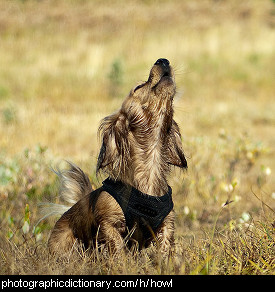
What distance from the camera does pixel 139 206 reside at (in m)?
3.18

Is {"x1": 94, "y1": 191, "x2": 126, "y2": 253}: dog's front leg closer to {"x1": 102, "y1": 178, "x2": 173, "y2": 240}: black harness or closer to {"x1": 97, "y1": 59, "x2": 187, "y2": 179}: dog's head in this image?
{"x1": 102, "y1": 178, "x2": 173, "y2": 240}: black harness

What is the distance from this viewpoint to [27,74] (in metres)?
18.6

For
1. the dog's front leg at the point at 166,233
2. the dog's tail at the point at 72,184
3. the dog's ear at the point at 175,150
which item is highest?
the dog's ear at the point at 175,150

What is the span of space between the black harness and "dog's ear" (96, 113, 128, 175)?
15 centimetres

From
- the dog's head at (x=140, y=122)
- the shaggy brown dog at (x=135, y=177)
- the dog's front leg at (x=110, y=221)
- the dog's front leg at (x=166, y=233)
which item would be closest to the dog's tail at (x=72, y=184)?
the shaggy brown dog at (x=135, y=177)

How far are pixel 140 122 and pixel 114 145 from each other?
277 millimetres

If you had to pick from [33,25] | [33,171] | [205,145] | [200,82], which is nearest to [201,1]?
[33,25]

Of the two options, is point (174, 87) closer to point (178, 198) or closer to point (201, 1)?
point (178, 198)

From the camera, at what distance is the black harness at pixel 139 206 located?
3170mm

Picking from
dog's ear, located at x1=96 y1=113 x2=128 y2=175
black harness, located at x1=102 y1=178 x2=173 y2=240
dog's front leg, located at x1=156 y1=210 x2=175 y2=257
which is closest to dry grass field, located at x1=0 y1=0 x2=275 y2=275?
dog's front leg, located at x1=156 y1=210 x2=175 y2=257

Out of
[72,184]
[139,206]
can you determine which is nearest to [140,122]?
[139,206]

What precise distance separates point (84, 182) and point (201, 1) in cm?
3039

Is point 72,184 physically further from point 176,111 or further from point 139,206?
point 176,111

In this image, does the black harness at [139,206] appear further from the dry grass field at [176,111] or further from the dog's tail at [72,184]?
the dog's tail at [72,184]
